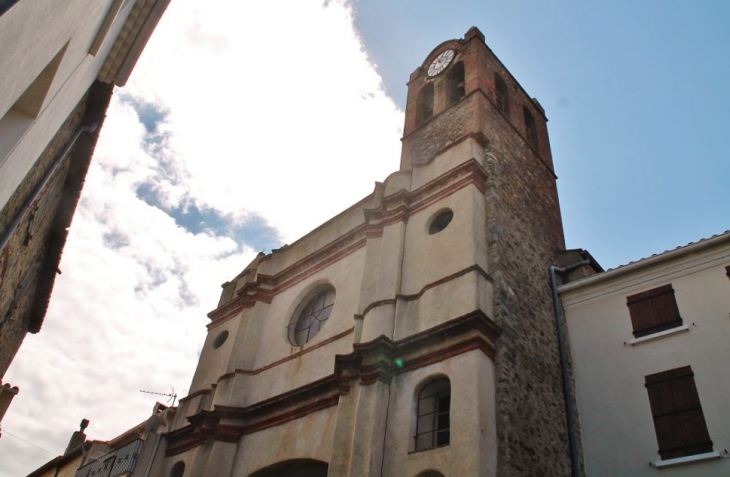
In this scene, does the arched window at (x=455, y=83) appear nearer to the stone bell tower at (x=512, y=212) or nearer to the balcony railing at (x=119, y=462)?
the stone bell tower at (x=512, y=212)

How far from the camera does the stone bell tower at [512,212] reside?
9.78 m

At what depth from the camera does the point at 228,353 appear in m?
15.6

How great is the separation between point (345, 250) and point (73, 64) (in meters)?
9.67

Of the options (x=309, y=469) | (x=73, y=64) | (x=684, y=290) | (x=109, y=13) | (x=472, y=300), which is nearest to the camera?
(x=73, y=64)

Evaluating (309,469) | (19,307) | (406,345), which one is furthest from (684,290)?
(19,307)

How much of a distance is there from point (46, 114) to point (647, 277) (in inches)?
451

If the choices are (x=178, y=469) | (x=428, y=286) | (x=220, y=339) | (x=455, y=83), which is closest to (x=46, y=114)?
(x=428, y=286)

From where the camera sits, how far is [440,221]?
42.4ft

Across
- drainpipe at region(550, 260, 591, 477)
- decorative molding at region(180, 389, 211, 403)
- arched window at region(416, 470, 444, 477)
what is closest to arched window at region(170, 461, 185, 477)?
decorative molding at region(180, 389, 211, 403)

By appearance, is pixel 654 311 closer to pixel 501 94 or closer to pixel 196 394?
pixel 501 94

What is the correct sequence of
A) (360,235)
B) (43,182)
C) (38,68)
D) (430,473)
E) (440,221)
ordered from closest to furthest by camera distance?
(38,68) → (43,182) → (430,473) → (440,221) → (360,235)

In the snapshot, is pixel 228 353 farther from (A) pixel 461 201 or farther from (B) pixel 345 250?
(A) pixel 461 201

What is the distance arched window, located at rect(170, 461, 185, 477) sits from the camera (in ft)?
46.9

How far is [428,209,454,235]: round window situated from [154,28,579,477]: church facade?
4cm
